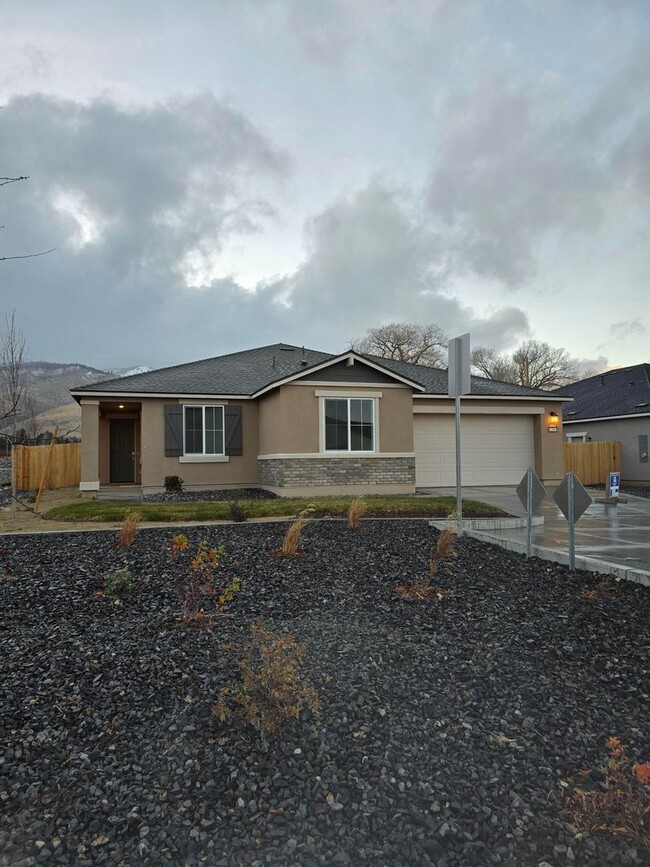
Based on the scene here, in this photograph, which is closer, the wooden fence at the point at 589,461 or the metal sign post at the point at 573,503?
the metal sign post at the point at 573,503

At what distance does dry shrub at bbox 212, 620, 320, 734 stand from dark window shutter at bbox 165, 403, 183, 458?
12319 millimetres

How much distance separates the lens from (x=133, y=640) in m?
3.79

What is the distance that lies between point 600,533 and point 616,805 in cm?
702

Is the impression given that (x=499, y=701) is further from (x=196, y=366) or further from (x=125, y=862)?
(x=196, y=366)

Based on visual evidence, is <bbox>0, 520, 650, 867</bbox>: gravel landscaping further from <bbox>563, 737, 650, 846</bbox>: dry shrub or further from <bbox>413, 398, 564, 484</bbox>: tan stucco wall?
<bbox>413, 398, 564, 484</bbox>: tan stucco wall

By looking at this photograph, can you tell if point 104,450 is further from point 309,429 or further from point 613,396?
point 613,396

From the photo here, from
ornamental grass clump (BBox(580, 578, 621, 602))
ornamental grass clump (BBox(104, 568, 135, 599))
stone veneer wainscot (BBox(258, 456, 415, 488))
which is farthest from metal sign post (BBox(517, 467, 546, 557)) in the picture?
stone veneer wainscot (BBox(258, 456, 415, 488))

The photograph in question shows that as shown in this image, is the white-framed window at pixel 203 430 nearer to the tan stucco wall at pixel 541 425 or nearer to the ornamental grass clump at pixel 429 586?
the tan stucco wall at pixel 541 425

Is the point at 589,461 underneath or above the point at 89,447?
underneath

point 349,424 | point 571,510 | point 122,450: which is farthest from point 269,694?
point 122,450

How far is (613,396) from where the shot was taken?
22.7 metres

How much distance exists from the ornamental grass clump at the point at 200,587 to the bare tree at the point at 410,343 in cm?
3558

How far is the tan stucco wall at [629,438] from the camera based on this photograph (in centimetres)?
1936

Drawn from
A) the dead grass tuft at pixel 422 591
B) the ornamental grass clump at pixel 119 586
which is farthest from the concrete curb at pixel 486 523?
the ornamental grass clump at pixel 119 586
